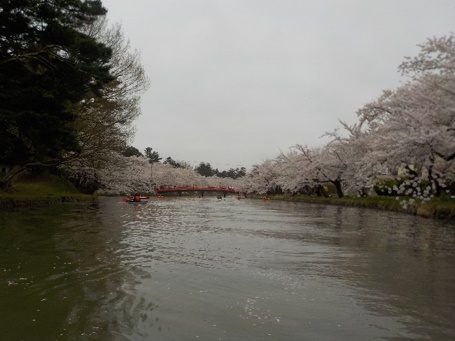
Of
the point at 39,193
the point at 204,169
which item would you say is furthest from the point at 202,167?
the point at 39,193

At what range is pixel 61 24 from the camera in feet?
48.3

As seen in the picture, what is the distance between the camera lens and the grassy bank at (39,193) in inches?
767

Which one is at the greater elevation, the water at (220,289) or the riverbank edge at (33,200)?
the riverbank edge at (33,200)

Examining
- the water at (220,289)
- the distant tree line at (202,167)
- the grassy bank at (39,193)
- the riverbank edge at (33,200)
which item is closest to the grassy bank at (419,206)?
the water at (220,289)

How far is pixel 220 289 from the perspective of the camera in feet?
18.3

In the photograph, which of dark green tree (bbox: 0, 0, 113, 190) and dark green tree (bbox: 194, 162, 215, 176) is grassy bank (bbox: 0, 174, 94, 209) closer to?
dark green tree (bbox: 0, 0, 113, 190)

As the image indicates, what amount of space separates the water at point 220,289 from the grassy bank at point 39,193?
33.4 feet

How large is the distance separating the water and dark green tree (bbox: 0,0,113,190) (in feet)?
20.6

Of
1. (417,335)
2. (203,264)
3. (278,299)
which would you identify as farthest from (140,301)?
(417,335)

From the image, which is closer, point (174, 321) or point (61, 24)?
point (174, 321)

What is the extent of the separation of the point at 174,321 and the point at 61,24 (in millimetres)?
14010

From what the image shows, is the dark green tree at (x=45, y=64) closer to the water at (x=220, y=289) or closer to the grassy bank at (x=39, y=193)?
the grassy bank at (x=39, y=193)

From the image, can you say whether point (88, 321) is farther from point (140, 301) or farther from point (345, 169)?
point (345, 169)

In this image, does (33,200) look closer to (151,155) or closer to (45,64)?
(45,64)
